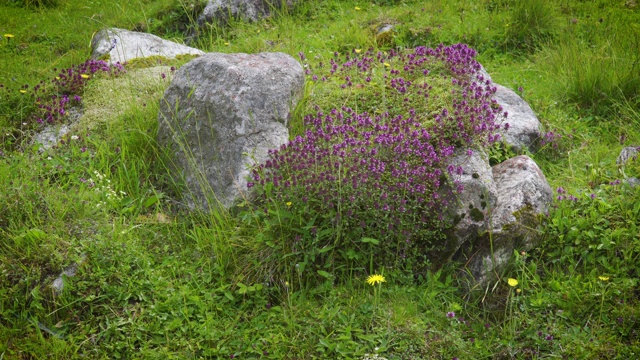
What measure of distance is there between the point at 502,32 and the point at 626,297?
→ 15.1 ft

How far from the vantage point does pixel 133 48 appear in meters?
6.77

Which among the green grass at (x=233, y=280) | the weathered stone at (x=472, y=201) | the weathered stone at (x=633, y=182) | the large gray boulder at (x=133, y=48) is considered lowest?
the green grass at (x=233, y=280)

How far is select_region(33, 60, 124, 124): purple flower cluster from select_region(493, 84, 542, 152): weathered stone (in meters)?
4.09

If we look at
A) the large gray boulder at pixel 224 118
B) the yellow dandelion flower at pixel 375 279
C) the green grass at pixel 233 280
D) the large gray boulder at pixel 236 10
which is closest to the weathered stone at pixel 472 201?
the green grass at pixel 233 280

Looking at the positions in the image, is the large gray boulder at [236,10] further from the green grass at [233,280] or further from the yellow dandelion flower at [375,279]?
the yellow dandelion flower at [375,279]

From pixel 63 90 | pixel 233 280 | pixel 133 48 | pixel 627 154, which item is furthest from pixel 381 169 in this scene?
pixel 133 48

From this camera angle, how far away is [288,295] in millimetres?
3482

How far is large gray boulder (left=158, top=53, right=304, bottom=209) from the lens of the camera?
14.0ft

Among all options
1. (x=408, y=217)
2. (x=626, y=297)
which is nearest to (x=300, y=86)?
(x=408, y=217)

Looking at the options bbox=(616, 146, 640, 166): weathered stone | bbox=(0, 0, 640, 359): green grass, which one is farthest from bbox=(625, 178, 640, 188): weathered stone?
bbox=(616, 146, 640, 166): weathered stone

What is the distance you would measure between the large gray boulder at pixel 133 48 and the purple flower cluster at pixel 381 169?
3.20 metres

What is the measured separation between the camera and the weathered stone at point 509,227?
144 inches

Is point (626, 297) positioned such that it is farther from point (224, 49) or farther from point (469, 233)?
point (224, 49)

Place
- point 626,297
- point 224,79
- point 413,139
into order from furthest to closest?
point 224,79 < point 413,139 < point 626,297
